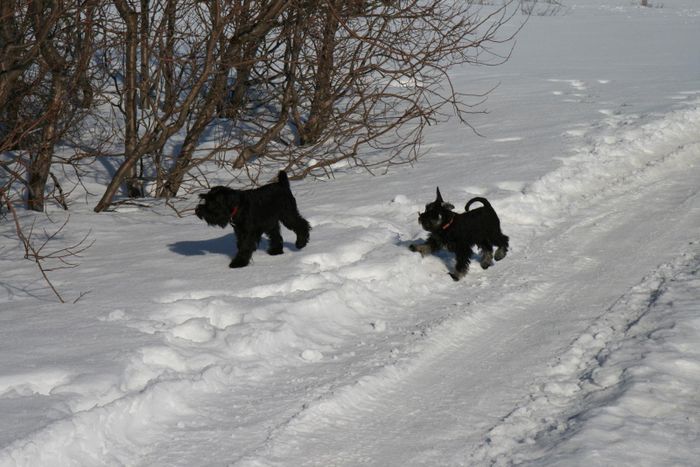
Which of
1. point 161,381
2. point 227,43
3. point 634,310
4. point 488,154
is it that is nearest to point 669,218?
point 634,310

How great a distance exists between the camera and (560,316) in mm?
7426

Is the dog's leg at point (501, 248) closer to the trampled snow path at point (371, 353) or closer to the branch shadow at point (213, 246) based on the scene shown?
A: the trampled snow path at point (371, 353)

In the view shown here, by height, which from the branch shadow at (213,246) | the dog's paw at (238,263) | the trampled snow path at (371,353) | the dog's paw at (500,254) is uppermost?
the branch shadow at (213,246)

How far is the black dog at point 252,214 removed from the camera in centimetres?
866

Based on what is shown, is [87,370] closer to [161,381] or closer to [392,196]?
[161,381]

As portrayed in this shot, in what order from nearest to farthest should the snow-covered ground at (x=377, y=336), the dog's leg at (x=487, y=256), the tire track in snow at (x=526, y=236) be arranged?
the snow-covered ground at (x=377, y=336) < the tire track in snow at (x=526, y=236) < the dog's leg at (x=487, y=256)

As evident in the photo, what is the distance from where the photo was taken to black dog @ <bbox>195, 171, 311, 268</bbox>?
8.66 meters

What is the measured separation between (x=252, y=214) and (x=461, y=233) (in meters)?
2.10

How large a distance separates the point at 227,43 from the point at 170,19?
0.94 meters

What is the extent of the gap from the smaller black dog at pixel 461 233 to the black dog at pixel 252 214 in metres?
1.32

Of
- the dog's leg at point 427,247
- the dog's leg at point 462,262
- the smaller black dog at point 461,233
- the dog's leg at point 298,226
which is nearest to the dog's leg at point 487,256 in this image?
the smaller black dog at point 461,233

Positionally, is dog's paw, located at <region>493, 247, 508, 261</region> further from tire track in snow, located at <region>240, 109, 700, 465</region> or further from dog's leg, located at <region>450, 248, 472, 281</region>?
dog's leg, located at <region>450, 248, 472, 281</region>

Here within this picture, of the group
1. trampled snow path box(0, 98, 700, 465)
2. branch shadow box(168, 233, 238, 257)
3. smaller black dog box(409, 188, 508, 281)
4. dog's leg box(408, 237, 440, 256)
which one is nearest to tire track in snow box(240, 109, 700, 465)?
trampled snow path box(0, 98, 700, 465)

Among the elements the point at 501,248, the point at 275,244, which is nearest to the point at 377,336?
the point at 275,244
